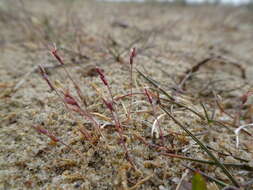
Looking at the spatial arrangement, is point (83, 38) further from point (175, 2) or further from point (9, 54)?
point (175, 2)

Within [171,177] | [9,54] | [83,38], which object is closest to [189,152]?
[171,177]

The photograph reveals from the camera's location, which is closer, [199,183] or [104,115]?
[199,183]

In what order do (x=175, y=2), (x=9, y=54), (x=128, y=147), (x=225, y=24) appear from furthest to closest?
(x=175, y=2), (x=225, y=24), (x=9, y=54), (x=128, y=147)

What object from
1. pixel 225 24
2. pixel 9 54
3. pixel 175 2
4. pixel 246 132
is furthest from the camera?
pixel 175 2

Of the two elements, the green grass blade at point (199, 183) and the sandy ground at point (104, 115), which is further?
the sandy ground at point (104, 115)

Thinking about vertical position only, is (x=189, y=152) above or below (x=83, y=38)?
below

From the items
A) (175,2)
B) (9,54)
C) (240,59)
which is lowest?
(240,59)

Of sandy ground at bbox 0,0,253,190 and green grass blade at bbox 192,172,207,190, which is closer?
green grass blade at bbox 192,172,207,190

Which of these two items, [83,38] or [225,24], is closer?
[83,38]

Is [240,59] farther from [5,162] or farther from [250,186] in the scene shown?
[5,162]
